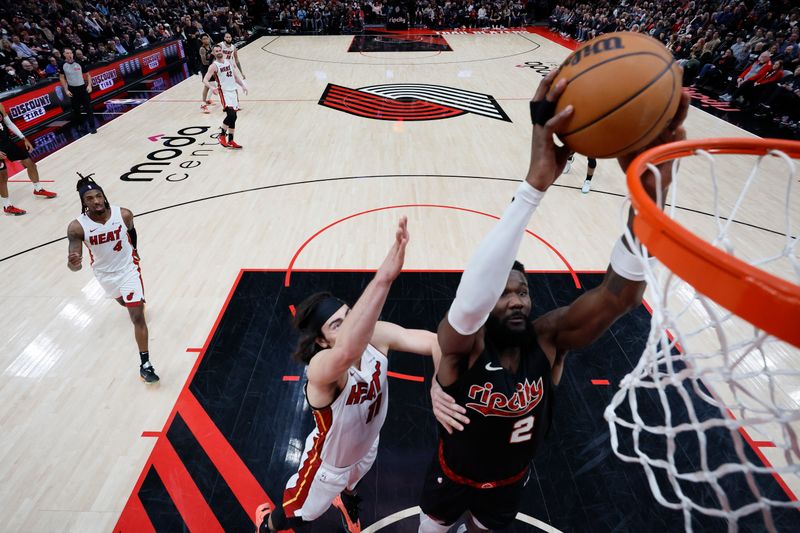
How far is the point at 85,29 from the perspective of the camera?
1562 centimetres

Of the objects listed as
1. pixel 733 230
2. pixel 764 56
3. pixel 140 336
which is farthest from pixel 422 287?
pixel 764 56

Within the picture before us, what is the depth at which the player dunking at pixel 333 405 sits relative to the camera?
222cm

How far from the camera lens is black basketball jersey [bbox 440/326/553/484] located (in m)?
1.82

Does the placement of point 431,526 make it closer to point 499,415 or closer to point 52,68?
point 499,415

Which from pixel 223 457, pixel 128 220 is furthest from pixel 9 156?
pixel 223 457

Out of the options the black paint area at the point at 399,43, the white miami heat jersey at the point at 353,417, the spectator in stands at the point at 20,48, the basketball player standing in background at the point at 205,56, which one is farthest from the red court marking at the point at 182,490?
the black paint area at the point at 399,43

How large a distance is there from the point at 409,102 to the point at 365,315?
1083cm

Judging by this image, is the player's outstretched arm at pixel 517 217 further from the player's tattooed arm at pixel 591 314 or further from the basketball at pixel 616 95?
the player's tattooed arm at pixel 591 314

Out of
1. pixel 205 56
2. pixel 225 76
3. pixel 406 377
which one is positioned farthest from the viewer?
pixel 205 56

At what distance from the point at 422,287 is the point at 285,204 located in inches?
115

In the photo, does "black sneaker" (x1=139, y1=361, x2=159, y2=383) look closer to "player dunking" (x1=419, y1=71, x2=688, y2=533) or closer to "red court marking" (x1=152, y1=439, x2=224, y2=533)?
"red court marking" (x1=152, y1=439, x2=224, y2=533)

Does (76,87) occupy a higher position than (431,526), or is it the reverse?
(76,87)

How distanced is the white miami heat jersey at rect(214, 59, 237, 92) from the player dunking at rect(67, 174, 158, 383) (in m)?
5.55

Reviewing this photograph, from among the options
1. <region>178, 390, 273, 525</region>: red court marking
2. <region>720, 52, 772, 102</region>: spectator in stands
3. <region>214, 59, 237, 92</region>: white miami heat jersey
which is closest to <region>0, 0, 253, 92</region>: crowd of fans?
<region>214, 59, 237, 92</region>: white miami heat jersey
